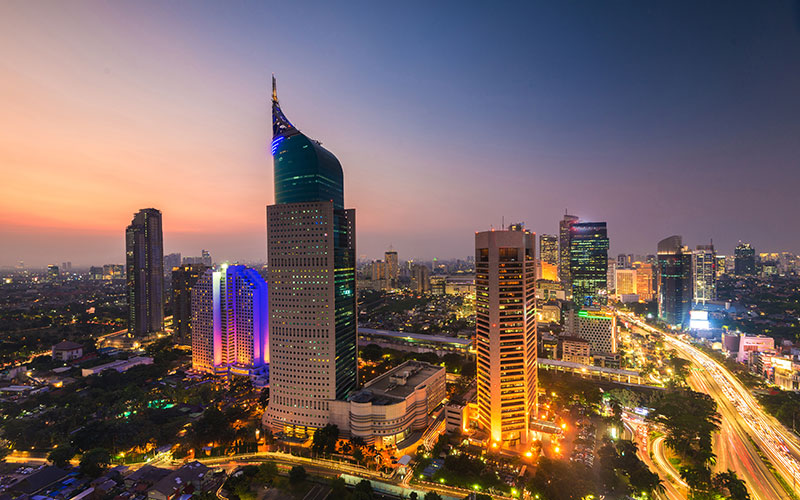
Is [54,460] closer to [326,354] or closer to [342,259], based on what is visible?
[326,354]

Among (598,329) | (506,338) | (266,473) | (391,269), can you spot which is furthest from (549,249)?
(266,473)

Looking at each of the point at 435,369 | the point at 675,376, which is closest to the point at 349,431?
the point at 435,369

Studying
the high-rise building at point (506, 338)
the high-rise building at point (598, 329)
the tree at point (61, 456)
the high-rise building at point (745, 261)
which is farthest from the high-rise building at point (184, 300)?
the high-rise building at point (745, 261)

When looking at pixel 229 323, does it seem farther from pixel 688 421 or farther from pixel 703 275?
A: pixel 703 275

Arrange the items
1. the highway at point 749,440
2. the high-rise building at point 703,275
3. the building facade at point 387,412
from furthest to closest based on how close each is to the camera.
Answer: the high-rise building at point 703,275, the building facade at point 387,412, the highway at point 749,440

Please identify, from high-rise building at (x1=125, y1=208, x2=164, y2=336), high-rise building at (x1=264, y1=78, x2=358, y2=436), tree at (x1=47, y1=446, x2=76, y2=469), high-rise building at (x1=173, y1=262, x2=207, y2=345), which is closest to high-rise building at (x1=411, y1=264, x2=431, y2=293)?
high-rise building at (x1=173, y1=262, x2=207, y2=345)

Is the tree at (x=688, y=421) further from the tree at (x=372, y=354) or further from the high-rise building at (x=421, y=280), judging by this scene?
the high-rise building at (x=421, y=280)
